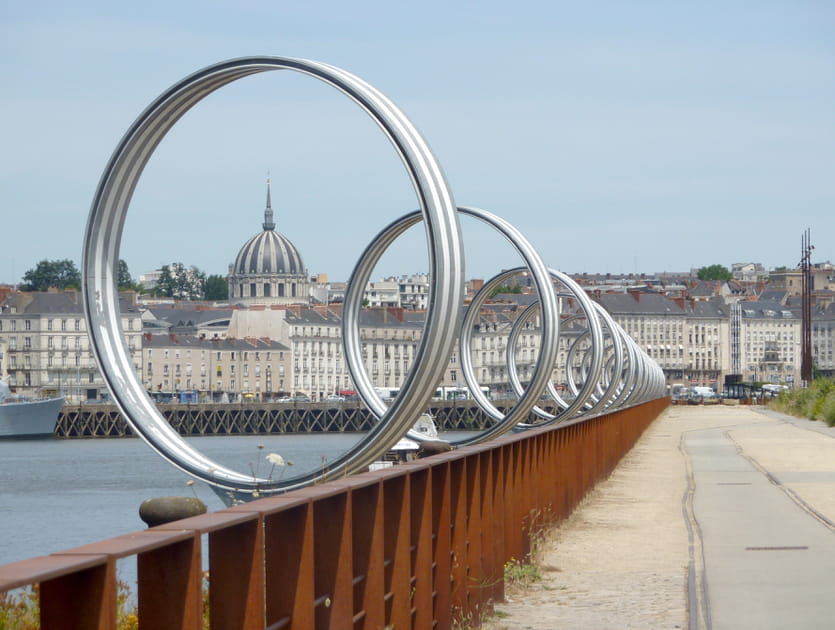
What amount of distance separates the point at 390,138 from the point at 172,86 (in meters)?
1.99

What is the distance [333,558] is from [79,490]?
48.0 metres

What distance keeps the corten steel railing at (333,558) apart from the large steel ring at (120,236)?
725 millimetres

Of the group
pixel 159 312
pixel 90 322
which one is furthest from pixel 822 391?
pixel 159 312

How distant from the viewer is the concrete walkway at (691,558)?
1015cm

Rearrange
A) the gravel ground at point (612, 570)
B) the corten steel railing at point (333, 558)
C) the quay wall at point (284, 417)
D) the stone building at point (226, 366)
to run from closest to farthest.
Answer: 1. the corten steel railing at point (333, 558)
2. the gravel ground at point (612, 570)
3. the quay wall at point (284, 417)
4. the stone building at point (226, 366)

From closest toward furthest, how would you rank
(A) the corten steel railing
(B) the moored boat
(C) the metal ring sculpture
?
(A) the corten steel railing, (C) the metal ring sculpture, (B) the moored boat

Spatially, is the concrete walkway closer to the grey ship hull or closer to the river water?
the river water

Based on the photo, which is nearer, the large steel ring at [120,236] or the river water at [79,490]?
the large steel ring at [120,236]

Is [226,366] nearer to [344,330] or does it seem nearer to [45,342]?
[45,342]

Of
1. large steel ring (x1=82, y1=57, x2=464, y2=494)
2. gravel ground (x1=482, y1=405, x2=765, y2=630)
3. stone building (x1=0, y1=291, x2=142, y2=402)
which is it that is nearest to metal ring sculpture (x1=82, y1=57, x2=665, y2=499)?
large steel ring (x1=82, y1=57, x2=464, y2=494)

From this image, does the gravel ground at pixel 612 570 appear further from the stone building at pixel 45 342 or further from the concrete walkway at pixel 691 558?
the stone building at pixel 45 342

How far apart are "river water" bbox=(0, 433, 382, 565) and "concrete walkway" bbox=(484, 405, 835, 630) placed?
2.39 meters

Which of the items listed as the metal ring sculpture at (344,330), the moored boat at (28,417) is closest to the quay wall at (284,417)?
the moored boat at (28,417)

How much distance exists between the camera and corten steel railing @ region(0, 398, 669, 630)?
3.92m
